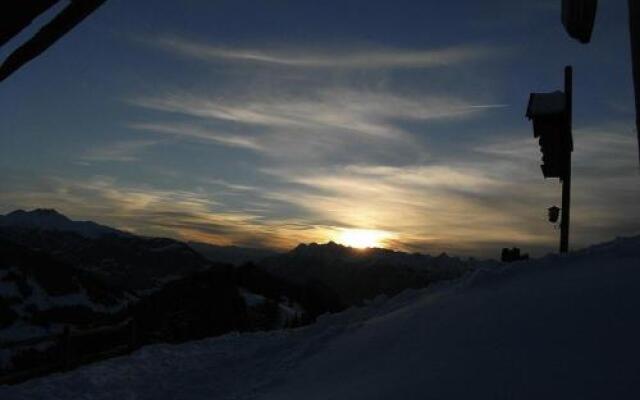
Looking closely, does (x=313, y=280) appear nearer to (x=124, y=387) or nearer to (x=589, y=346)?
(x=124, y=387)

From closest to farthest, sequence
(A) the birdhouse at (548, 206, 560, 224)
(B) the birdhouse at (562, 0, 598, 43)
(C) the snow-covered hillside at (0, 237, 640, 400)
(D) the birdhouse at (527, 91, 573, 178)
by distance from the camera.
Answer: (B) the birdhouse at (562, 0, 598, 43)
(C) the snow-covered hillside at (0, 237, 640, 400)
(D) the birdhouse at (527, 91, 573, 178)
(A) the birdhouse at (548, 206, 560, 224)

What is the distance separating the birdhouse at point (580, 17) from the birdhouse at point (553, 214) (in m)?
12.2

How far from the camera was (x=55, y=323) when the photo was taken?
74.9 metres

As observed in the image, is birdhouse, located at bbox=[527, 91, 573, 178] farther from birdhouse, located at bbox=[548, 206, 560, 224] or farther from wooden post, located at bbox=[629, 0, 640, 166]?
wooden post, located at bbox=[629, 0, 640, 166]

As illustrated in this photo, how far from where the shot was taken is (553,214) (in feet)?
Answer: 48.3

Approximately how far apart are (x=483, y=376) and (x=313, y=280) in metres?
33.1

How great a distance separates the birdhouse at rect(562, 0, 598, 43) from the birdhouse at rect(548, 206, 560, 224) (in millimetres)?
12210

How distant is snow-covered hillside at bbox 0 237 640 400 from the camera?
5137 millimetres

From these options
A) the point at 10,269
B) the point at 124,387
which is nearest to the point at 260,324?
the point at 124,387

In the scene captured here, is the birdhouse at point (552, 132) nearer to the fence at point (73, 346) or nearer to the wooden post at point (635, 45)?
the fence at point (73, 346)

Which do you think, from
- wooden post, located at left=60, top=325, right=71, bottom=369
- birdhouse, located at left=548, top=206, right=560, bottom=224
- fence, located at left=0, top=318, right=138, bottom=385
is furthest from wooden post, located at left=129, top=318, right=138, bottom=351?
birdhouse, located at left=548, top=206, right=560, bottom=224

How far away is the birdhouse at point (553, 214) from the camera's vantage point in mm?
14626

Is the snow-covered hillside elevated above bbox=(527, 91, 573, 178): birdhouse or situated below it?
below

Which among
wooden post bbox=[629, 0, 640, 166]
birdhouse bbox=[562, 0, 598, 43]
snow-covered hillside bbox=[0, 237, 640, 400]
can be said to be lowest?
snow-covered hillside bbox=[0, 237, 640, 400]
